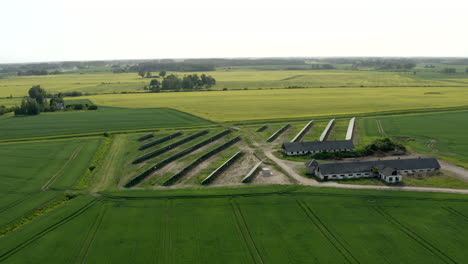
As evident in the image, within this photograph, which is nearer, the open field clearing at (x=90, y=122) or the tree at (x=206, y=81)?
the open field clearing at (x=90, y=122)

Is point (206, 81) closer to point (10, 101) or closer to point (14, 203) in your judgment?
point (10, 101)

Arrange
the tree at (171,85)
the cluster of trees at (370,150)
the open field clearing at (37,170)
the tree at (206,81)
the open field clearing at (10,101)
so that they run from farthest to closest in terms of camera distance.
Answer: the tree at (206,81) → the tree at (171,85) → the open field clearing at (10,101) → the cluster of trees at (370,150) → the open field clearing at (37,170)

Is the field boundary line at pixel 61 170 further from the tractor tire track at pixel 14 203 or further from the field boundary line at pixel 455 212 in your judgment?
the field boundary line at pixel 455 212

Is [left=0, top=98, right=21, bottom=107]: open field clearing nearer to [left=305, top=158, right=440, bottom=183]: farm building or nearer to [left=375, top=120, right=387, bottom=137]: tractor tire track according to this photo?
[left=305, top=158, right=440, bottom=183]: farm building

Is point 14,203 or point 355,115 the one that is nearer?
point 14,203

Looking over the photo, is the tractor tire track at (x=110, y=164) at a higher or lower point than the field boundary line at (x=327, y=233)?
higher

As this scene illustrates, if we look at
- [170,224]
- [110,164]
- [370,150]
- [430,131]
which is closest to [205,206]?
[170,224]

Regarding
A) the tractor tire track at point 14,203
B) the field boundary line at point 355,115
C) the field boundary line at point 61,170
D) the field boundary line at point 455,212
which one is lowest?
the tractor tire track at point 14,203

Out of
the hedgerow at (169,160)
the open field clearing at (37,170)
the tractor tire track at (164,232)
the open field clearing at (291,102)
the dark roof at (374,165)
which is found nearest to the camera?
the tractor tire track at (164,232)

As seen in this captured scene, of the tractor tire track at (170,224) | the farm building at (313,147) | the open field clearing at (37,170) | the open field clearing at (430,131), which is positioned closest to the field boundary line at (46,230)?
the open field clearing at (37,170)
